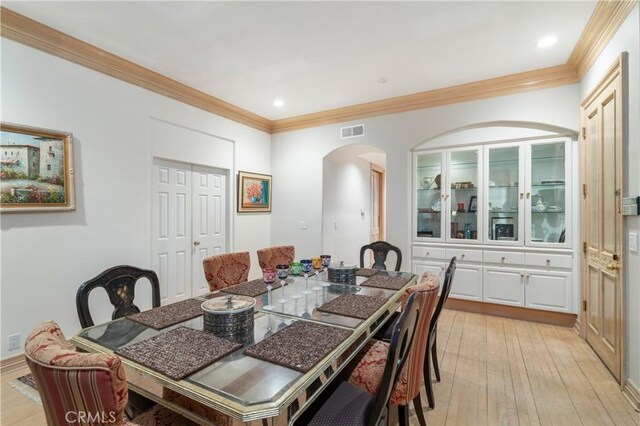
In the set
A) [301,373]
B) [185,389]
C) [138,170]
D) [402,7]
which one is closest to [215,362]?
[185,389]

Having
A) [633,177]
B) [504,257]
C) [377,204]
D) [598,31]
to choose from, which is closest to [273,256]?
[504,257]

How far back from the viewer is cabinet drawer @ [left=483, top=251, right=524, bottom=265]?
3.54 m

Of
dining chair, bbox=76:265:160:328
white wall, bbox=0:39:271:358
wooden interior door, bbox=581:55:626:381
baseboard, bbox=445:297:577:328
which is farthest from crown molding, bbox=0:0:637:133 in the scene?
baseboard, bbox=445:297:577:328

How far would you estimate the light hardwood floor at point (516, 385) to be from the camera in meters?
1.90

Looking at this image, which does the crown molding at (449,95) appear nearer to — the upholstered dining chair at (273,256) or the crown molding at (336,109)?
the crown molding at (336,109)

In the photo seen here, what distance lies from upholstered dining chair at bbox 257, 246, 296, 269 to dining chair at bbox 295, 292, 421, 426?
64.1 inches

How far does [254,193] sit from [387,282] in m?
2.98

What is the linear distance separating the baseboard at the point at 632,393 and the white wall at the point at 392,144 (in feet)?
7.51

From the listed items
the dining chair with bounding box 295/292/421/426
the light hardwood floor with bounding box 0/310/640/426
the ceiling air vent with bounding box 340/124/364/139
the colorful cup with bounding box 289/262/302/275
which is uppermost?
the ceiling air vent with bounding box 340/124/364/139

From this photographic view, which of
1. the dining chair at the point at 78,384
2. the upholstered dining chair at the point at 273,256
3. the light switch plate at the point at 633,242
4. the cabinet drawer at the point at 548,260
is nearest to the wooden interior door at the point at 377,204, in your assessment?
the cabinet drawer at the point at 548,260

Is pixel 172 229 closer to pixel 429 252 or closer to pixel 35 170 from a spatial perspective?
pixel 35 170

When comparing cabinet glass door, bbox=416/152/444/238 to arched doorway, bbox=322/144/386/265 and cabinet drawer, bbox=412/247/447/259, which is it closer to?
cabinet drawer, bbox=412/247/447/259

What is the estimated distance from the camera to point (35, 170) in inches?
97.2

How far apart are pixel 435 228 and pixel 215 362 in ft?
11.6
